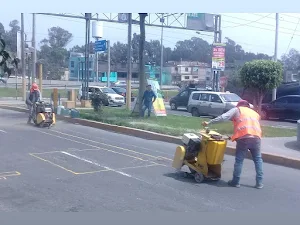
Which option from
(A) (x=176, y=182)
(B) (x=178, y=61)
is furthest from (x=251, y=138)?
(B) (x=178, y=61)

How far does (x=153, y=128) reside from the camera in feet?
46.2

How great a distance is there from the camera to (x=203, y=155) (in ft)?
25.1

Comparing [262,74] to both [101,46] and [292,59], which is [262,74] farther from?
[292,59]

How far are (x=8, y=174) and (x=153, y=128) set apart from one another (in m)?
6.66

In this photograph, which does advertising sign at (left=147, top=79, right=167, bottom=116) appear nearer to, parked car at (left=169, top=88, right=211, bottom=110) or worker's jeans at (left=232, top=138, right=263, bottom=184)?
parked car at (left=169, top=88, right=211, bottom=110)

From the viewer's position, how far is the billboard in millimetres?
29047

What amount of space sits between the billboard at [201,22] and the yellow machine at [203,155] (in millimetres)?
22069

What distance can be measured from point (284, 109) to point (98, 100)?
9207 mm

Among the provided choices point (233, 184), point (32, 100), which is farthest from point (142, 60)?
point (233, 184)

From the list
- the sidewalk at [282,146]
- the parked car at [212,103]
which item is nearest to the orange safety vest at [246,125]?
the sidewalk at [282,146]

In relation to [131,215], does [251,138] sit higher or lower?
higher

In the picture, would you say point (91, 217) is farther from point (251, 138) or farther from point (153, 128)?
point (153, 128)

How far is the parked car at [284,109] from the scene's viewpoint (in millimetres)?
21734

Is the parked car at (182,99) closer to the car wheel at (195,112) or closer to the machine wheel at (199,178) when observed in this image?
the car wheel at (195,112)
